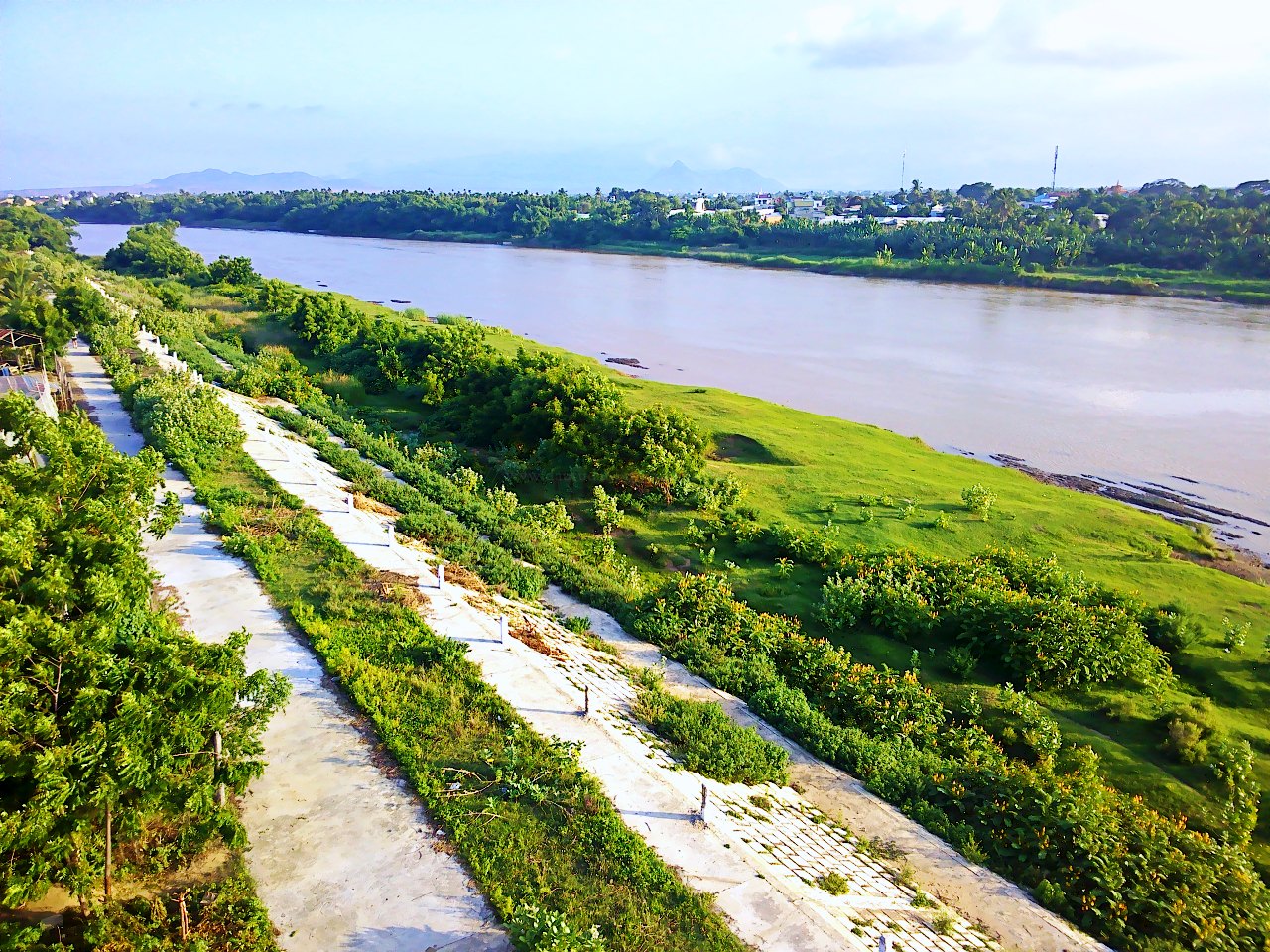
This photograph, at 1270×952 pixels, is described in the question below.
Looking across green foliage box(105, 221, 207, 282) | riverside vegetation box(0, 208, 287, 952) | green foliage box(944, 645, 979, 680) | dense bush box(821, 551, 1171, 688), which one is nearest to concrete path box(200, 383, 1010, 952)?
riverside vegetation box(0, 208, 287, 952)

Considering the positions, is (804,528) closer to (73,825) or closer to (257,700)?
(257,700)

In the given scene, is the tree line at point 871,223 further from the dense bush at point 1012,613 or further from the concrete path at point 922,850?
the concrete path at point 922,850

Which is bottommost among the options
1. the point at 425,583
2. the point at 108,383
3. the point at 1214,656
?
the point at 1214,656

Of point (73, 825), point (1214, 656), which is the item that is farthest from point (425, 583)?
point (1214, 656)

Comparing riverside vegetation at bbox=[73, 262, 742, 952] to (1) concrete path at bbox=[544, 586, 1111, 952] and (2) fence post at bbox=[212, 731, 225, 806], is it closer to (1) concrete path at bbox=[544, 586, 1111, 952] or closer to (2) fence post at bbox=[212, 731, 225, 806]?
(2) fence post at bbox=[212, 731, 225, 806]

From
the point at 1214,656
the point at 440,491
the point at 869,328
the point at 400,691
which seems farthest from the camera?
the point at 869,328

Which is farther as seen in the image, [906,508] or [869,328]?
[869,328]
